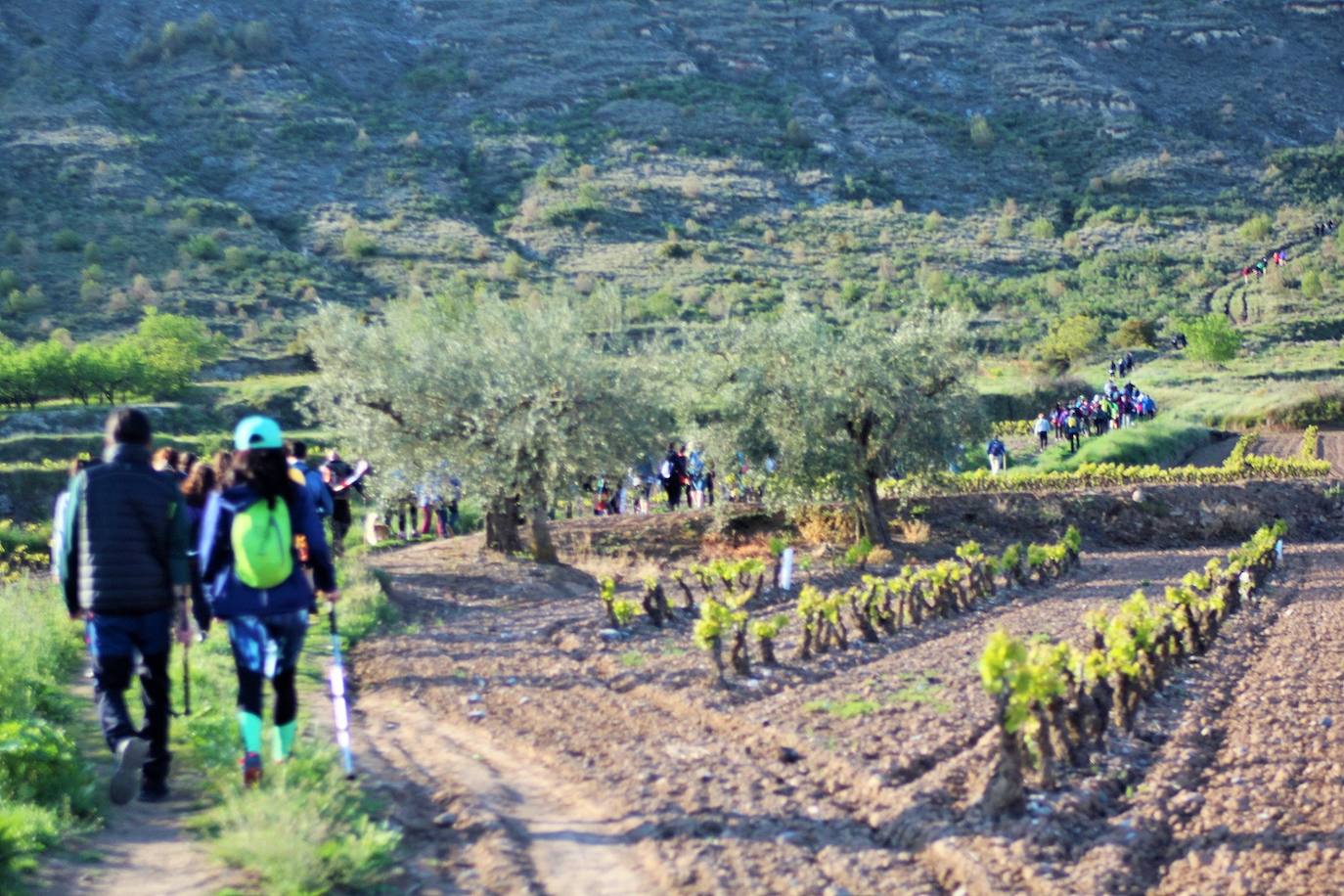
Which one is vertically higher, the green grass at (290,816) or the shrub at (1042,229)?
the shrub at (1042,229)

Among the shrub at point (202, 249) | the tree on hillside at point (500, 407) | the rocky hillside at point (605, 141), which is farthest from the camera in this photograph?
the rocky hillside at point (605, 141)

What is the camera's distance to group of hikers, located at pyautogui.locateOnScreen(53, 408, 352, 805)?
633cm

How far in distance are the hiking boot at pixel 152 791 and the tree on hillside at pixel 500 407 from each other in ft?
39.0

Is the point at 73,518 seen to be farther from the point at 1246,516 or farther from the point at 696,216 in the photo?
the point at 696,216

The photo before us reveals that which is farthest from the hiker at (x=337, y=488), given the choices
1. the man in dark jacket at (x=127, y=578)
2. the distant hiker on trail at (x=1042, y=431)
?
the distant hiker on trail at (x=1042, y=431)

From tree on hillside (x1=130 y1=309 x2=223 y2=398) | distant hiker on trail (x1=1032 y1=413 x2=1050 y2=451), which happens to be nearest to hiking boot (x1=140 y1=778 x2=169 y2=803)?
distant hiker on trail (x1=1032 y1=413 x2=1050 y2=451)

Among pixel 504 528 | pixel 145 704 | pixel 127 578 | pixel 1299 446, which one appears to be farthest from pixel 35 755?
pixel 1299 446

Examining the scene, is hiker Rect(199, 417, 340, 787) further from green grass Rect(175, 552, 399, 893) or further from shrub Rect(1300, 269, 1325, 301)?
shrub Rect(1300, 269, 1325, 301)

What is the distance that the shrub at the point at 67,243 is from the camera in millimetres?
55812

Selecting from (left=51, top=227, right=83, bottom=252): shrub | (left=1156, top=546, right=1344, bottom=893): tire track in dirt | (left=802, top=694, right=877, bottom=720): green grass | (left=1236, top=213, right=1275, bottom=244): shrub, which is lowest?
(left=1156, top=546, right=1344, bottom=893): tire track in dirt

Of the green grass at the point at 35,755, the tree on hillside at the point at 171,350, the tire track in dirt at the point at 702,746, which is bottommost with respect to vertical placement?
the tire track in dirt at the point at 702,746

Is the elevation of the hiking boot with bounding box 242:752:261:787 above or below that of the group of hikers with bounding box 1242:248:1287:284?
below

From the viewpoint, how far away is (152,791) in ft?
21.8

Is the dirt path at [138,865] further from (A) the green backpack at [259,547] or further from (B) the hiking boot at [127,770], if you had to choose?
(A) the green backpack at [259,547]
